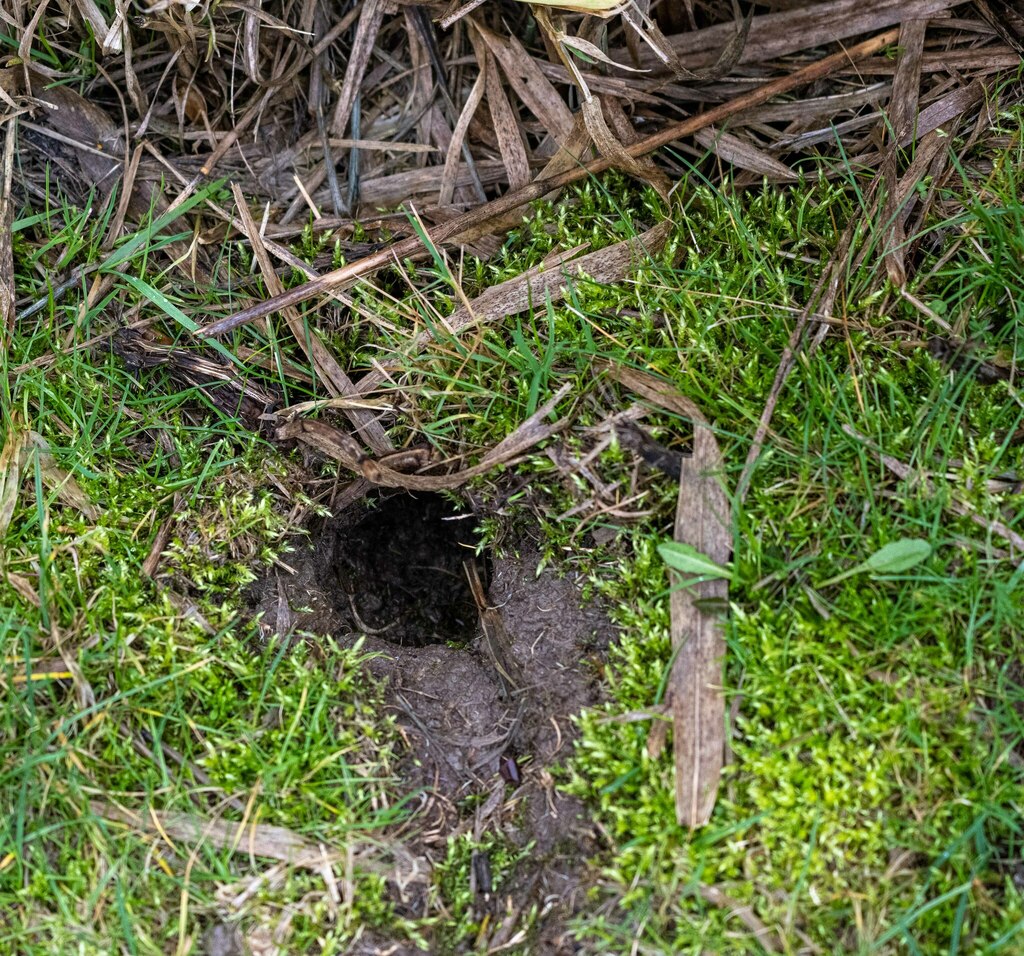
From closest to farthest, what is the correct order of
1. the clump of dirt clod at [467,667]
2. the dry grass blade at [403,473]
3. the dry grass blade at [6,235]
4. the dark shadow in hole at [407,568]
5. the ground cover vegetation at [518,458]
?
the ground cover vegetation at [518,458] → the clump of dirt clod at [467,667] → the dry grass blade at [403,473] → the dry grass blade at [6,235] → the dark shadow in hole at [407,568]

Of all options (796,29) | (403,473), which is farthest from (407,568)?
(796,29)

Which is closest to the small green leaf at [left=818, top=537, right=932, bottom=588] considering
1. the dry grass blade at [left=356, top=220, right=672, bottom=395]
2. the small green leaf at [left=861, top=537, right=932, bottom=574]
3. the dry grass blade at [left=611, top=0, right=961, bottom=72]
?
the small green leaf at [left=861, top=537, right=932, bottom=574]

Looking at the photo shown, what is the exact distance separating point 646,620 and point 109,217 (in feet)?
7.84

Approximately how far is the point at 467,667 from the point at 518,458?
27.3 inches

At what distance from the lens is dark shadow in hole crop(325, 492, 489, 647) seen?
3.15m

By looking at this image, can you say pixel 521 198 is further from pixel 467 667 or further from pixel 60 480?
pixel 60 480

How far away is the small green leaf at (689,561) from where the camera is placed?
244 centimetres

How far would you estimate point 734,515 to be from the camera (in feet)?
8.19

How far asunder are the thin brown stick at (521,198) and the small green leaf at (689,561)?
135 cm

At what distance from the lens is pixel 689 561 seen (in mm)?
2459

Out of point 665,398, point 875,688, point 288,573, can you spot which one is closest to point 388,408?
Result: point 288,573

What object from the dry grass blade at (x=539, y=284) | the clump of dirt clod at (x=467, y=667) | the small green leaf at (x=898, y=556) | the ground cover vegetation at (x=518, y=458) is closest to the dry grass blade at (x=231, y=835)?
the ground cover vegetation at (x=518, y=458)

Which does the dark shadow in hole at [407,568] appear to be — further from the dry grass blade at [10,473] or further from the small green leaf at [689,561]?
the dry grass blade at [10,473]

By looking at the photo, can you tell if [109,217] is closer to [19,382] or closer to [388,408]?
[19,382]
